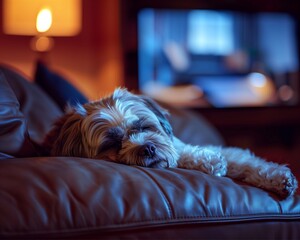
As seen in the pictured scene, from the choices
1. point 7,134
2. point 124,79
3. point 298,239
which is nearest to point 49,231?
point 7,134

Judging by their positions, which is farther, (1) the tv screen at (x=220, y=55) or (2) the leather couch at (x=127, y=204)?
(1) the tv screen at (x=220, y=55)

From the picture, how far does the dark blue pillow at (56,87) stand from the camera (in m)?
2.70

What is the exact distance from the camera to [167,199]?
1.44 metres

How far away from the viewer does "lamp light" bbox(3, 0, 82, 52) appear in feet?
13.0

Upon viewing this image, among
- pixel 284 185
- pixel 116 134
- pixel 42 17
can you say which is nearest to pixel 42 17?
pixel 42 17

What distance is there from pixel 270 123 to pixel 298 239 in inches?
140

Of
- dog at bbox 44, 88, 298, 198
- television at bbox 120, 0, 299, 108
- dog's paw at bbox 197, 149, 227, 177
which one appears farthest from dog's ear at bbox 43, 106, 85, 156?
television at bbox 120, 0, 299, 108

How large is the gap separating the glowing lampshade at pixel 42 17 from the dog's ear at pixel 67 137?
219 cm

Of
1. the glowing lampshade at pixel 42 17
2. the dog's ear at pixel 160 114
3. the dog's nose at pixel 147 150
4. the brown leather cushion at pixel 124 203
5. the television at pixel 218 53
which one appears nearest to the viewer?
the brown leather cushion at pixel 124 203

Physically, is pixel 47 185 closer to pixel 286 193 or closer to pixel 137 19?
pixel 286 193

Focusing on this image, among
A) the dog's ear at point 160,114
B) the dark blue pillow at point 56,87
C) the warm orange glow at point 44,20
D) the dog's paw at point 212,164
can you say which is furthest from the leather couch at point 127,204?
the warm orange glow at point 44,20

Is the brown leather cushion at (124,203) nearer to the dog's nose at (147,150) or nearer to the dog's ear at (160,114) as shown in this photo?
the dog's nose at (147,150)

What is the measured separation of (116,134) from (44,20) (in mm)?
2297

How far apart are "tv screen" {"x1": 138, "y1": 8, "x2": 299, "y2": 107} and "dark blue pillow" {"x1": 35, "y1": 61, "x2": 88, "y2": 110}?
78.4 inches
